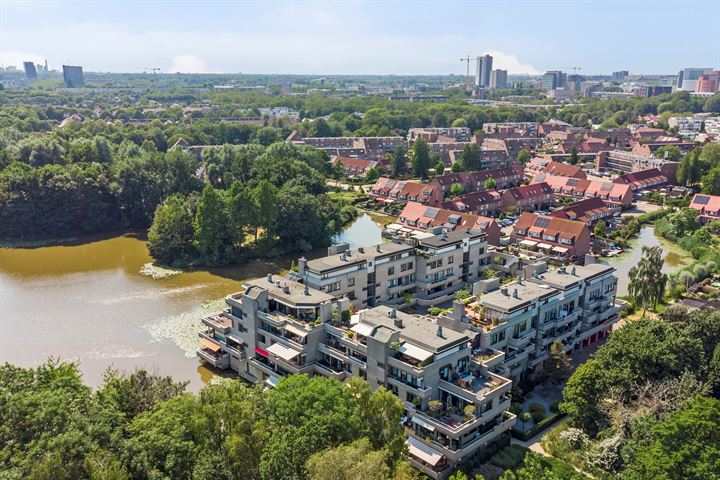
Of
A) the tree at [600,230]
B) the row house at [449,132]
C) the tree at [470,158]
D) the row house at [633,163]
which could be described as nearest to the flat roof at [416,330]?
the tree at [600,230]

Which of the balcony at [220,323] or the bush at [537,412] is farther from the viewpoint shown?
the balcony at [220,323]

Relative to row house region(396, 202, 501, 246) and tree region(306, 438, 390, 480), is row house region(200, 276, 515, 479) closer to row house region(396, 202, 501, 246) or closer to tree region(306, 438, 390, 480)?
tree region(306, 438, 390, 480)

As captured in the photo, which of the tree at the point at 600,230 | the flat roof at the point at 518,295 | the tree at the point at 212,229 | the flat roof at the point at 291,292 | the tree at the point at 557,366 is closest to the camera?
the flat roof at the point at 291,292

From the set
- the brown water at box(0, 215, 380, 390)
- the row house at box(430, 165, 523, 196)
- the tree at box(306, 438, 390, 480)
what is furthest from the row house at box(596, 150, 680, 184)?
the tree at box(306, 438, 390, 480)

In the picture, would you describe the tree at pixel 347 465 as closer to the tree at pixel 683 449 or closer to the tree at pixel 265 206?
the tree at pixel 683 449

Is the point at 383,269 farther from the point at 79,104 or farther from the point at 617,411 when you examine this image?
the point at 79,104

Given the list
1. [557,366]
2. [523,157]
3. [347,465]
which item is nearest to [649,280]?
[557,366]
